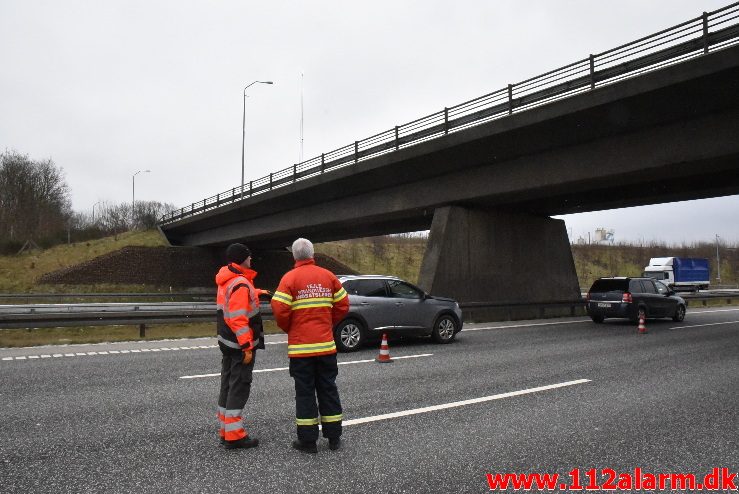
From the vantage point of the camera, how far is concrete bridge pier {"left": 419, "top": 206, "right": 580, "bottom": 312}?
65.1ft

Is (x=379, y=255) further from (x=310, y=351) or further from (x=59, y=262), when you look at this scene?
(x=310, y=351)

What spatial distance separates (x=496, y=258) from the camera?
836 inches

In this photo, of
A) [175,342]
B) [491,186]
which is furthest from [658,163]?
[175,342]

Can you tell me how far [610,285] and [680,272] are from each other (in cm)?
3385

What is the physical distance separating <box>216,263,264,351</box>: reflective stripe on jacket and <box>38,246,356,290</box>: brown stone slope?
37980 millimetres

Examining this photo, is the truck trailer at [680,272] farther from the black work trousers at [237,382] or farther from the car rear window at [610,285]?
the black work trousers at [237,382]

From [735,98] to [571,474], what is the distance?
1257 cm

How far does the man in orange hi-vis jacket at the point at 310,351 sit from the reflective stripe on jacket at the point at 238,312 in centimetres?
26

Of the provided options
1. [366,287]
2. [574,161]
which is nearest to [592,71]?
[574,161]

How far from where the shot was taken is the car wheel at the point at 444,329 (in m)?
12.4

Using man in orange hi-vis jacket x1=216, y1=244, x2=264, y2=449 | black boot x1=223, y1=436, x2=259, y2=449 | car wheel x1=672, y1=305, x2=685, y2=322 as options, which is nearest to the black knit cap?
man in orange hi-vis jacket x1=216, y1=244, x2=264, y2=449

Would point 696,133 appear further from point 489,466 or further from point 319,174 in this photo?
point 319,174

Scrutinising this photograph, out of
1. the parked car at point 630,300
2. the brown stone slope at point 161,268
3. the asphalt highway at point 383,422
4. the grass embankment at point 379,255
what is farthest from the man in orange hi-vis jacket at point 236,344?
the grass embankment at point 379,255

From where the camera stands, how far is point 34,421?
5.55 m
